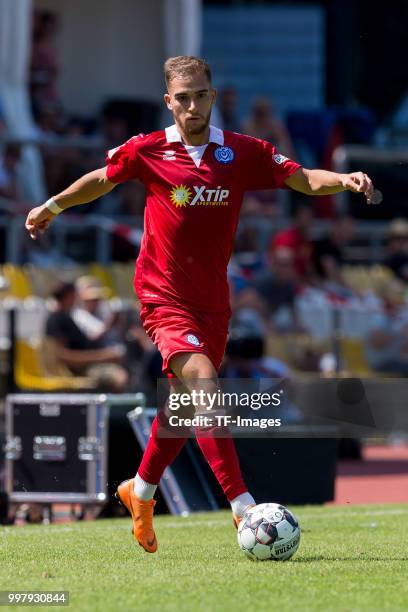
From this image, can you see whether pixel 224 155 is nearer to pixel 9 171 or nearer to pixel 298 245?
pixel 9 171

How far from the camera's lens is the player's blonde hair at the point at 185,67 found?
283 inches

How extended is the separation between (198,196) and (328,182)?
0.62 meters

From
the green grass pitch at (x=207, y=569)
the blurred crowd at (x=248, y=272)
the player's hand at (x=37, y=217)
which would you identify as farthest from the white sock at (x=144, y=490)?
the blurred crowd at (x=248, y=272)

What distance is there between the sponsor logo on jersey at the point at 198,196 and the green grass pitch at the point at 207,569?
5.48ft

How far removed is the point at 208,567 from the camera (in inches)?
263

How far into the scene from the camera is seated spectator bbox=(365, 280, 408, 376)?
17.9 m

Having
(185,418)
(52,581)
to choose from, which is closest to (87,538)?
(185,418)

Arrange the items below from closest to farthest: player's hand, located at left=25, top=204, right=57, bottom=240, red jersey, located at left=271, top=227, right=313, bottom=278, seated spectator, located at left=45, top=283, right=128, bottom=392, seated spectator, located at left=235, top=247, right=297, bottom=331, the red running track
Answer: player's hand, located at left=25, top=204, right=57, bottom=240 < the red running track < seated spectator, located at left=45, top=283, right=128, bottom=392 < seated spectator, located at left=235, top=247, right=297, bottom=331 < red jersey, located at left=271, top=227, right=313, bottom=278

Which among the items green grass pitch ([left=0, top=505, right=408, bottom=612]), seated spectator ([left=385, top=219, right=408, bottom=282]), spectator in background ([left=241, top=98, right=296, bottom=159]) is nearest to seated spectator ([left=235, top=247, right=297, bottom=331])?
spectator in background ([left=241, top=98, right=296, bottom=159])

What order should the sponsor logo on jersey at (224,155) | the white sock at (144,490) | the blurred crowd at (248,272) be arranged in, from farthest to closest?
the blurred crowd at (248,272) < the white sock at (144,490) < the sponsor logo on jersey at (224,155)

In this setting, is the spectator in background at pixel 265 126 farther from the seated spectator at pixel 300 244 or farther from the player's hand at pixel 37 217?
the player's hand at pixel 37 217

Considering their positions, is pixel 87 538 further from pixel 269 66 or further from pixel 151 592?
pixel 269 66

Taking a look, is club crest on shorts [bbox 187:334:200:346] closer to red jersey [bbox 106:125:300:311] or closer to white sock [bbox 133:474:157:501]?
red jersey [bbox 106:125:300:311]

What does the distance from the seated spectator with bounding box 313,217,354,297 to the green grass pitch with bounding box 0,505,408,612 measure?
9594 mm
